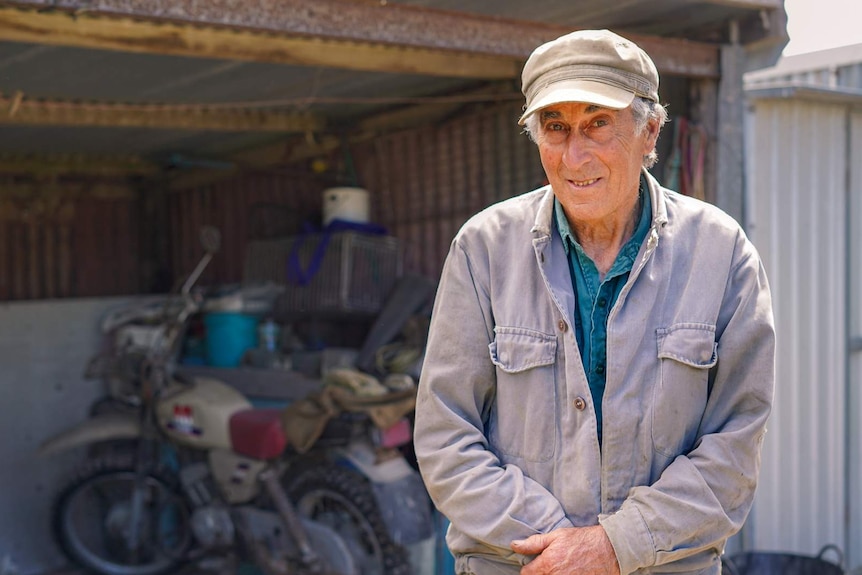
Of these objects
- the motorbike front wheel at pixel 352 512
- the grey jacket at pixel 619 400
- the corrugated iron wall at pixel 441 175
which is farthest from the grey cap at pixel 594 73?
the corrugated iron wall at pixel 441 175

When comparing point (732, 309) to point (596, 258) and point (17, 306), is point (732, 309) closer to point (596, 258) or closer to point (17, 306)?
point (596, 258)

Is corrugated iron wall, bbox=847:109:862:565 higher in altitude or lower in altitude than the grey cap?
lower

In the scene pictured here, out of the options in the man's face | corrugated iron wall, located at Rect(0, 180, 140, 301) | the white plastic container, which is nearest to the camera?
the man's face

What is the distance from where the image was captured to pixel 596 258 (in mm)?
1982

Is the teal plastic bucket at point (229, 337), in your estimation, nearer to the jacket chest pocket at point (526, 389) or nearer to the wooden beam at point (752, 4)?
the wooden beam at point (752, 4)

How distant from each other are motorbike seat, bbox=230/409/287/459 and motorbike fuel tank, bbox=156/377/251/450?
0.10 meters

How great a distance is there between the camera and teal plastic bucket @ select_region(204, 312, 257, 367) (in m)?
5.91

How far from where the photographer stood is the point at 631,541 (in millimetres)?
1758

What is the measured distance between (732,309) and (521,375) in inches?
18.1

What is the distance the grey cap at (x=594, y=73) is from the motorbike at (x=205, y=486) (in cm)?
284

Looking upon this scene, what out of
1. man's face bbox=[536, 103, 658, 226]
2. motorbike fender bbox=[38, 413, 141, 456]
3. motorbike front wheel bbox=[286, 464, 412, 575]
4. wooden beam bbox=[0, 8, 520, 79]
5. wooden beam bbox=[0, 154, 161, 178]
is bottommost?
motorbike front wheel bbox=[286, 464, 412, 575]

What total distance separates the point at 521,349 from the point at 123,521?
413cm

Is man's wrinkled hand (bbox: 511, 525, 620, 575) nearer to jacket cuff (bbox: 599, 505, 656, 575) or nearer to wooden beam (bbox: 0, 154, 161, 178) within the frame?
jacket cuff (bbox: 599, 505, 656, 575)

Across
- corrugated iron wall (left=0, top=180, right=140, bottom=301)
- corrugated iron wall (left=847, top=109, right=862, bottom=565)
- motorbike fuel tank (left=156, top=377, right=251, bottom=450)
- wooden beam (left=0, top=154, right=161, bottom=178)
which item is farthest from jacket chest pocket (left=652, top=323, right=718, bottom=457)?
corrugated iron wall (left=0, top=180, right=140, bottom=301)
